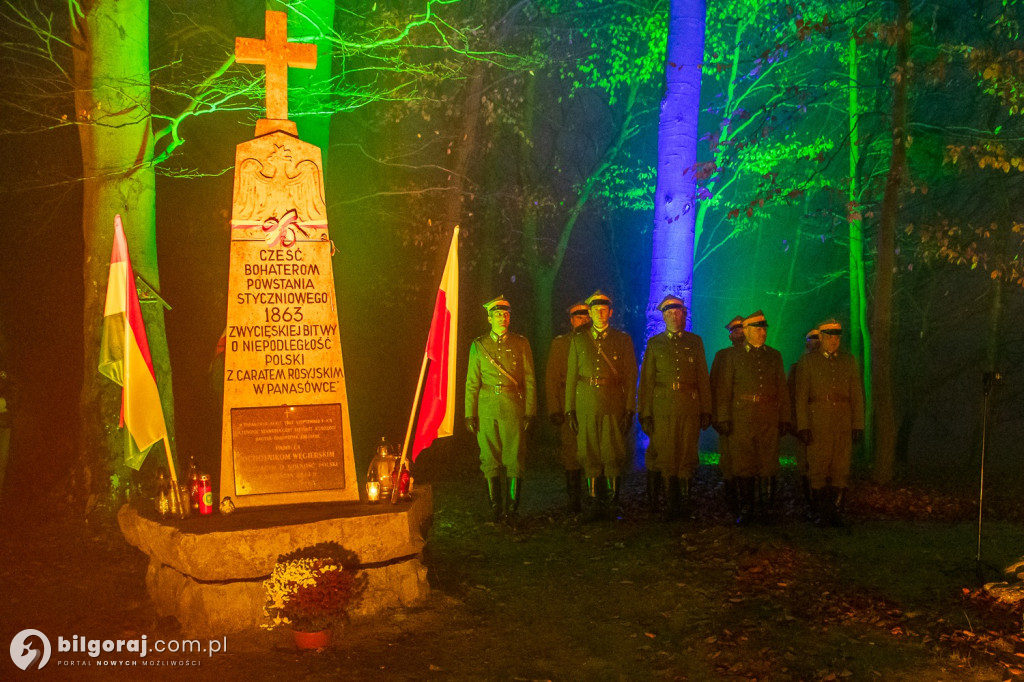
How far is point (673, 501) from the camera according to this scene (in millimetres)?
8508

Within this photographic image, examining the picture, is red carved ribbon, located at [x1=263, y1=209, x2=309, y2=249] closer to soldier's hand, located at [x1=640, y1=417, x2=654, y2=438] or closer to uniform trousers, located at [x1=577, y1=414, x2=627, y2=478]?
uniform trousers, located at [x1=577, y1=414, x2=627, y2=478]

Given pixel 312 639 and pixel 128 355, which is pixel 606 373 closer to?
pixel 312 639

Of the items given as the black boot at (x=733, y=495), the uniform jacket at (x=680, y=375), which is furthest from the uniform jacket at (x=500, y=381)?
the black boot at (x=733, y=495)

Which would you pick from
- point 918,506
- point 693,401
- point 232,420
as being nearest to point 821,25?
point 693,401

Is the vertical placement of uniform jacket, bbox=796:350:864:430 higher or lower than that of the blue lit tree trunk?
lower

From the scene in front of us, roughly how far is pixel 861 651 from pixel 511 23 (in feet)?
38.2

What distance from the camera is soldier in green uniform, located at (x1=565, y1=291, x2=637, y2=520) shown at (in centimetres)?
850

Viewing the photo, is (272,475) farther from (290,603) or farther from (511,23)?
(511,23)

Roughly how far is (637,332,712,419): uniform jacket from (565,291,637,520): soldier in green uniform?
0.26 metres

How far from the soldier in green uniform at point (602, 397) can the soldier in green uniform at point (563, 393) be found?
11.7 inches

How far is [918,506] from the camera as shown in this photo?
9578 mm

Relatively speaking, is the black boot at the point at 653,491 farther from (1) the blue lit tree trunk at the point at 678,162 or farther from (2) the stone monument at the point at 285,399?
(2) the stone monument at the point at 285,399

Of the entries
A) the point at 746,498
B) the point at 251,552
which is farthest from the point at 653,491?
the point at 251,552

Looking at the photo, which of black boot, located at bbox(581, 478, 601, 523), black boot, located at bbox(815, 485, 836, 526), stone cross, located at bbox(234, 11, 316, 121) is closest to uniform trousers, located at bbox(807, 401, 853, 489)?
black boot, located at bbox(815, 485, 836, 526)
